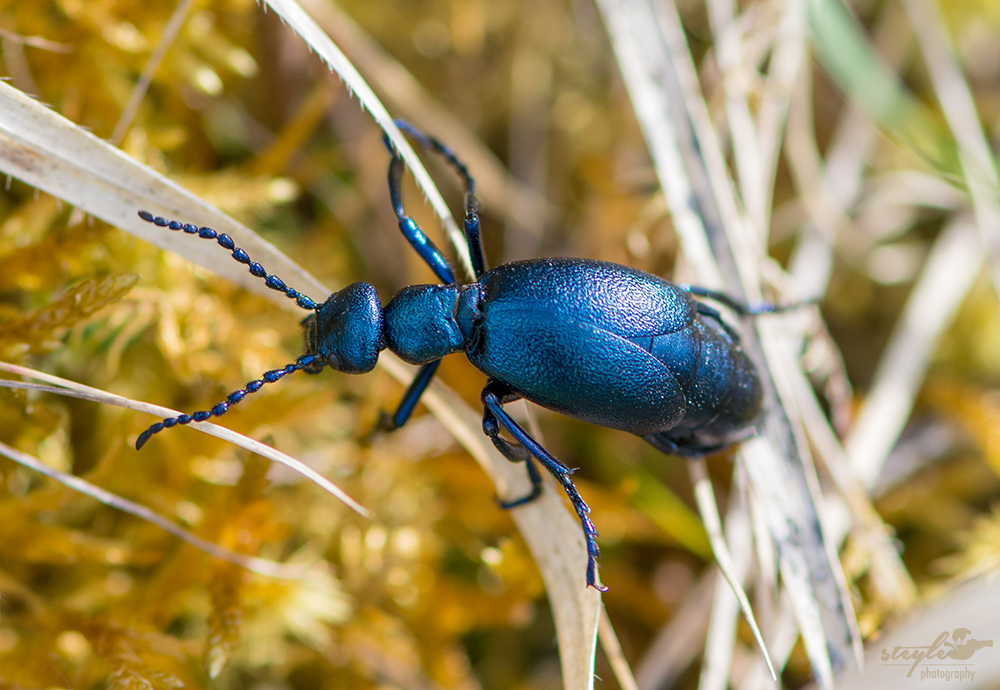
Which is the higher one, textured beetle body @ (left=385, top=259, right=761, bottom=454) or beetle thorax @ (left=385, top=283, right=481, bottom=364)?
beetle thorax @ (left=385, top=283, right=481, bottom=364)

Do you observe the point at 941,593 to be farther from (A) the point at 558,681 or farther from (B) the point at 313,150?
(B) the point at 313,150

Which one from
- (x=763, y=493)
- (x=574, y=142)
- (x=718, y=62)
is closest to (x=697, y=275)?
(x=763, y=493)

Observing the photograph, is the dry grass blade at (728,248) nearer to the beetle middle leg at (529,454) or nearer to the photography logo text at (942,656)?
the photography logo text at (942,656)

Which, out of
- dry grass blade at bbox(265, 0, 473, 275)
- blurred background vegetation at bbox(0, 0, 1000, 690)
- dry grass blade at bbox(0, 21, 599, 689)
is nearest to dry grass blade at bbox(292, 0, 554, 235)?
blurred background vegetation at bbox(0, 0, 1000, 690)

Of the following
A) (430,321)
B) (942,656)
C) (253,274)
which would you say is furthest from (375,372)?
(942,656)

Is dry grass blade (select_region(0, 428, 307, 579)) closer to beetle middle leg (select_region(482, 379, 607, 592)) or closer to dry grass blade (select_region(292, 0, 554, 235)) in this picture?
beetle middle leg (select_region(482, 379, 607, 592))

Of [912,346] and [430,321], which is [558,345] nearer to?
[430,321]
